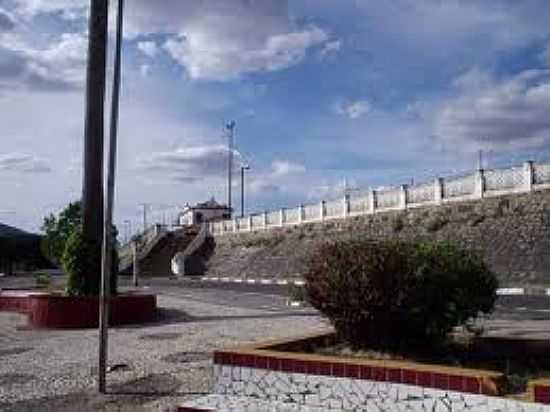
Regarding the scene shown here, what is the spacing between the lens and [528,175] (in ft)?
114

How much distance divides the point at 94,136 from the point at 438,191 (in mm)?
23574

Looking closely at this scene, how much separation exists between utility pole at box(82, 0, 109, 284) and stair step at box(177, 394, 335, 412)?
1182cm

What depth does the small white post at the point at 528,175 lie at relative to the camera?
34875 mm

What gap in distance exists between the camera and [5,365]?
44.7 feet

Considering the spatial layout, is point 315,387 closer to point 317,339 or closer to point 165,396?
point 317,339

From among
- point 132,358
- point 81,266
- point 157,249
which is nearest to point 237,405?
point 132,358

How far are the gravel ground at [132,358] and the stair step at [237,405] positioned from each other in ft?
2.80

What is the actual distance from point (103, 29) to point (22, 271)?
55.3m

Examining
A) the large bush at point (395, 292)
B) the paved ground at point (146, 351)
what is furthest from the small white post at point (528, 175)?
the large bush at point (395, 292)

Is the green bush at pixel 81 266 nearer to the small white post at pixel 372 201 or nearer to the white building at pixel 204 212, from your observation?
the small white post at pixel 372 201

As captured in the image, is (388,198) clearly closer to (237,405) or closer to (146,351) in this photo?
(146,351)

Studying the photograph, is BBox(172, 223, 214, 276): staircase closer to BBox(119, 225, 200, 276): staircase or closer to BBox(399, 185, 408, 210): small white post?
BBox(119, 225, 200, 276): staircase

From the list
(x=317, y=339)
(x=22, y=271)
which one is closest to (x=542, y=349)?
(x=317, y=339)

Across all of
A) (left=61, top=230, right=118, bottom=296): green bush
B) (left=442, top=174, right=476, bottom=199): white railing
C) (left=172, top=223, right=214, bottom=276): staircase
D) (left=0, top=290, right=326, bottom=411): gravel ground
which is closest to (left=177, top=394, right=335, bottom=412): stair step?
(left=0, top=290, right=326, bottom=411): gravel ground
